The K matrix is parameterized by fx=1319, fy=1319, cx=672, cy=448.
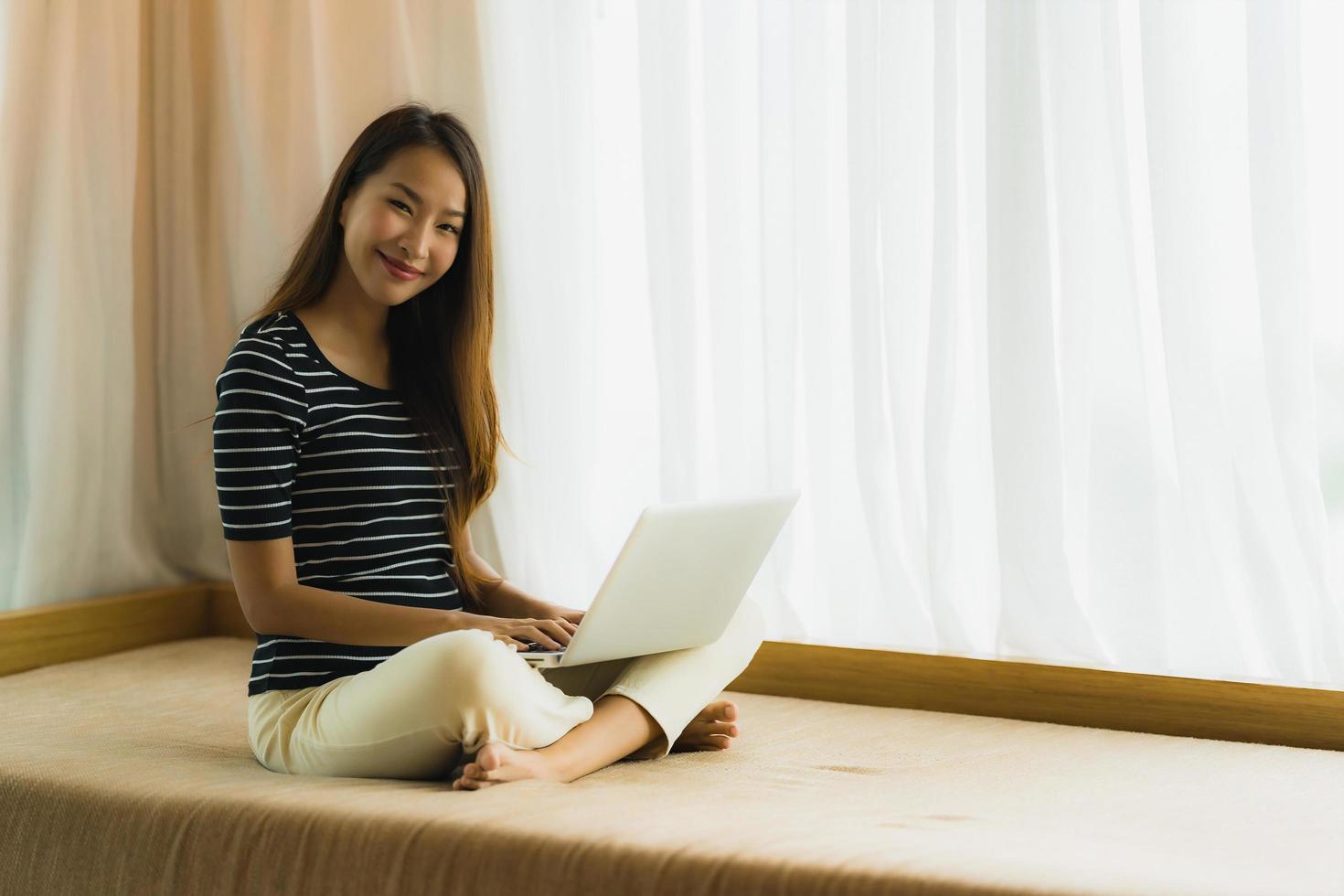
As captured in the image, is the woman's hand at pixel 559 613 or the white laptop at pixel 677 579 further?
the woman's hand at pixel 559 613

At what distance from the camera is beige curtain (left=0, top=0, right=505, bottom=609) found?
212 centimetres

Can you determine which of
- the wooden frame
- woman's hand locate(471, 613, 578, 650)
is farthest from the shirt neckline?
the wooden frame

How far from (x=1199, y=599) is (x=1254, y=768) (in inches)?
10.0

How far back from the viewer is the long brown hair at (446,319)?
1.56 meters

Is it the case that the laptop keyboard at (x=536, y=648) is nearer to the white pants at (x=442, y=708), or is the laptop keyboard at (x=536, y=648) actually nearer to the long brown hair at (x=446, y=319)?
the white pants at (x=442, y=708)

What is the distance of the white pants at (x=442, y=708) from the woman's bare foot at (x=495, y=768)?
19mm

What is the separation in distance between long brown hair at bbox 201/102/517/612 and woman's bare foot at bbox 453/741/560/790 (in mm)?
388

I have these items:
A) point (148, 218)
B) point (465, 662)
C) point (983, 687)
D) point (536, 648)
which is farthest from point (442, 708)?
point (148, 218)

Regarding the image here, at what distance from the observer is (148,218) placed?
7.80 ft

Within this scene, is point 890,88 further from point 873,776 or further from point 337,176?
point 873,776

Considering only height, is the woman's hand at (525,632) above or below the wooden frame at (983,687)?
above

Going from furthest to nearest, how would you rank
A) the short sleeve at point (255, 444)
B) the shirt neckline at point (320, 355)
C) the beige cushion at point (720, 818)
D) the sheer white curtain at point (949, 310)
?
the sheer white curtain at point (949, 310), the shirt neckline at point (320, 355), the short sleeve at point (255, 444), the beige cushion at point (720, 818)

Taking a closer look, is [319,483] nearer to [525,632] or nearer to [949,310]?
[525,632]

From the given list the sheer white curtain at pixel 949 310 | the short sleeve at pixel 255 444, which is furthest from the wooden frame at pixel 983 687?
the short sleeve at pixel 255 444
